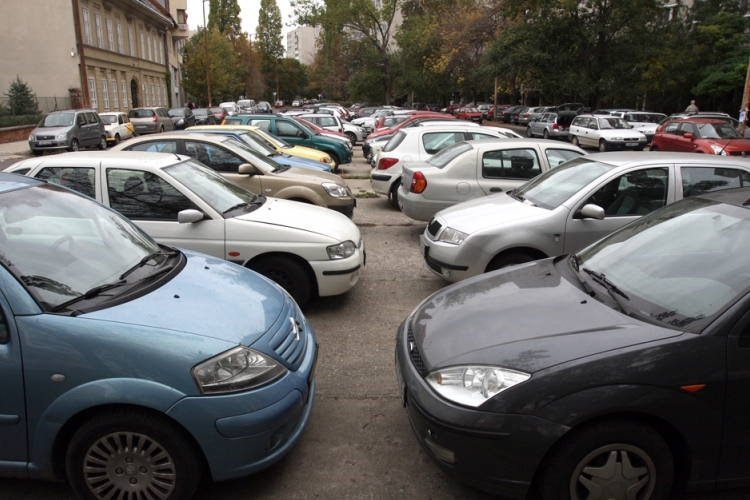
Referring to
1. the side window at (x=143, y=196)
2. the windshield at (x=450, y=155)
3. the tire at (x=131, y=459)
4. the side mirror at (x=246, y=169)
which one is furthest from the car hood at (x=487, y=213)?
the tire at (x=131, y=459)

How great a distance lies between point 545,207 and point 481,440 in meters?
3.93

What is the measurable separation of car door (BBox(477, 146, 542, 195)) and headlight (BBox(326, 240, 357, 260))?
335cm

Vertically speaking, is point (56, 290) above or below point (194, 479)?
above

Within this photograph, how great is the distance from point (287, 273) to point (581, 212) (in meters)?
2.94

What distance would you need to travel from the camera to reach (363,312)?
6.04m

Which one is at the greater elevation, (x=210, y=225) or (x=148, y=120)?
(x=148, y=120)

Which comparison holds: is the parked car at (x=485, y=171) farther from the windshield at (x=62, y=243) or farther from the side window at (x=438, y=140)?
the windshield at (x=62, y=243)

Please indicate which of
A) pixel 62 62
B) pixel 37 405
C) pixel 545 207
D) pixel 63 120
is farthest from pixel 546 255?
pixel 62 62

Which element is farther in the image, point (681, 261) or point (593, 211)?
point (593, 211)

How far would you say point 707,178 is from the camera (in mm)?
6141

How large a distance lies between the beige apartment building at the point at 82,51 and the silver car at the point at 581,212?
30803 mm

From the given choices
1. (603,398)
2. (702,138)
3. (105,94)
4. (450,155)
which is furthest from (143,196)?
(105,94)

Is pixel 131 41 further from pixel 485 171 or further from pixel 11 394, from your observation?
pixel 11 394

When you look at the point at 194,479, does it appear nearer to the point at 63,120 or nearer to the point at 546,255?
the point at 546,255
